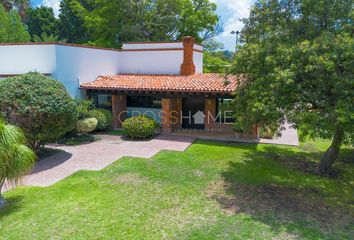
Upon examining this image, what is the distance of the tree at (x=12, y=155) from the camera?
27.8 feet

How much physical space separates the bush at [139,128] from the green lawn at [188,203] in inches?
141

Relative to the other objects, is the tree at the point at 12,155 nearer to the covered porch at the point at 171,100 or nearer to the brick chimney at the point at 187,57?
the covered porch at the point at 171,100

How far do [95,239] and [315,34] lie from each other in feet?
30.7

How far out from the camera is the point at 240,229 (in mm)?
8133

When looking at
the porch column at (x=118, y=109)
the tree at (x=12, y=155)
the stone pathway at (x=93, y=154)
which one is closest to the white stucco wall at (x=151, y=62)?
the porch column at (x=118, y=109)

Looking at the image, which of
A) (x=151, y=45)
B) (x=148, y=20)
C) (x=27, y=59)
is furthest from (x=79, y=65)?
(x=148, y=20)

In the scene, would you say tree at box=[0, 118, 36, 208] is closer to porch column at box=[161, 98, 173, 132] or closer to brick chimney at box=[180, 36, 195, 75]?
porch column at box=[161, 98, 173, 132]

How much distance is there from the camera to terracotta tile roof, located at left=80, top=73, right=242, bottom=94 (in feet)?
58.4

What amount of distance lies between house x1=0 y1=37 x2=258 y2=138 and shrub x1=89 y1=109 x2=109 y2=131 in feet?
4.69

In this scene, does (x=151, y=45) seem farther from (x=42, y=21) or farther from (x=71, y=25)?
(x=42, y=21)

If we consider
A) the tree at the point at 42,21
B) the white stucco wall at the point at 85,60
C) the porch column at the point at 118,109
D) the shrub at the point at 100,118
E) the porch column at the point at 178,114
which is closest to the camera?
the white stucco wall at the point at 85,60

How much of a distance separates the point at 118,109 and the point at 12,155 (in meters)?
12.3

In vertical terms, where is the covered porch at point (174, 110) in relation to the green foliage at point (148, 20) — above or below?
below

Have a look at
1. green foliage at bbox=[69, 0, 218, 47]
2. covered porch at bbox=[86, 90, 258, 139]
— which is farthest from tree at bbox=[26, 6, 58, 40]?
covered porch at bbox=[86, 90, 258, 139]
